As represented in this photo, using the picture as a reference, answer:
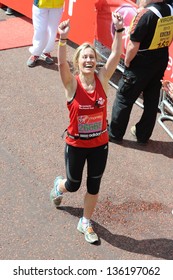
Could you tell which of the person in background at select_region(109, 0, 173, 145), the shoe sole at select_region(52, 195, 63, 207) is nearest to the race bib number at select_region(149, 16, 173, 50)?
the person in background at select_region(109, 0, 173, 145)

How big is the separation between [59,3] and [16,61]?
1.26 metres

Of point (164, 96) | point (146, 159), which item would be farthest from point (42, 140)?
point (164, 96)

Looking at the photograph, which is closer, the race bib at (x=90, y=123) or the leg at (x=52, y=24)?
the race bib at (x=90, y=123)

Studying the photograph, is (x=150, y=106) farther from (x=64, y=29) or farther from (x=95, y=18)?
(x=64, y=29)

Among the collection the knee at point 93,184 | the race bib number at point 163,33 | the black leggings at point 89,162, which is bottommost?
the knee at point 93,184

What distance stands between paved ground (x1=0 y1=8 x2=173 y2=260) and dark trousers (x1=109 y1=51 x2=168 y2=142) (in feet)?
0.81

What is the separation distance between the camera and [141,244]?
4.44 metres

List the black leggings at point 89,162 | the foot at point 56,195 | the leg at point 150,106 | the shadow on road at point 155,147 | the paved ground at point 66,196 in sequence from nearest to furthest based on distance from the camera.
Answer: the black leggings at point 89,162 < the paved ground at point 66,196 < the foot at point 56,195 < the leg at point 150,106 < the shadow on road at point 155,147

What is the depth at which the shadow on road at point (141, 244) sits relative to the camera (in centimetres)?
436

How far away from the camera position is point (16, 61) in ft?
24.9

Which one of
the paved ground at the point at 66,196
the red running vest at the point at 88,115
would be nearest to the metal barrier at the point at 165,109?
the paved ground at the point at 66,196

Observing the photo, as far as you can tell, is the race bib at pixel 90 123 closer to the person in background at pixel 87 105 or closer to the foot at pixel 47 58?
the person in background at pixel 87 105

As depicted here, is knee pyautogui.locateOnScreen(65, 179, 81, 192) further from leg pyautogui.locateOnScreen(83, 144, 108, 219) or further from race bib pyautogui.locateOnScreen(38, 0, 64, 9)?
race bib pyautogui.locateOnScreen(38, 0, 64, 9)
